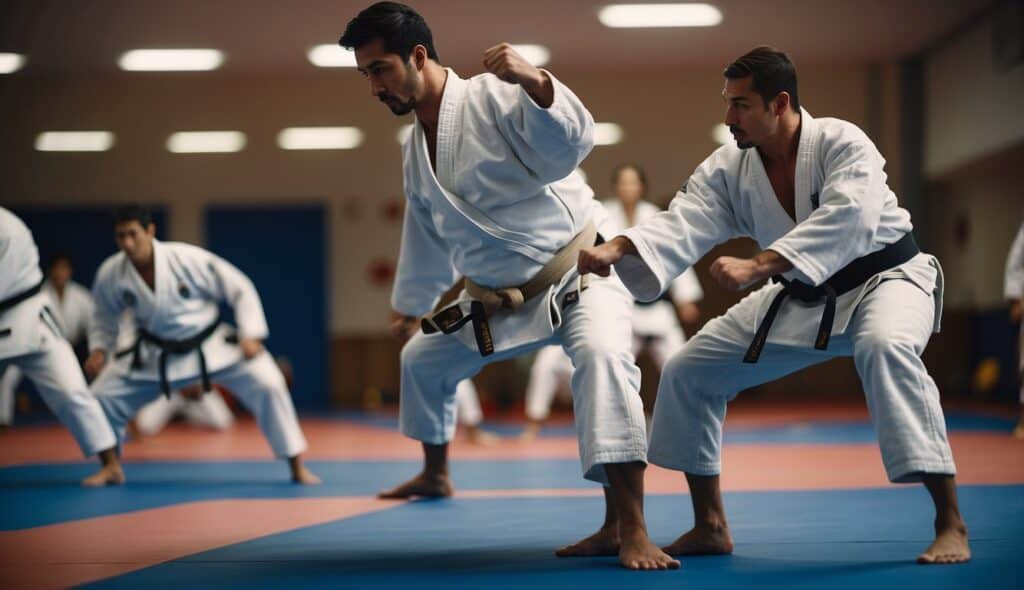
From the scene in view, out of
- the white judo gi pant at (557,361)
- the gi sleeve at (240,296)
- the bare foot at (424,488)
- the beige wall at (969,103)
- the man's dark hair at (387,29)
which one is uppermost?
the beige wall at (969,103)

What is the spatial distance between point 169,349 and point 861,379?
357 cm

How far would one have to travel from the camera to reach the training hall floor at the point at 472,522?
279cm

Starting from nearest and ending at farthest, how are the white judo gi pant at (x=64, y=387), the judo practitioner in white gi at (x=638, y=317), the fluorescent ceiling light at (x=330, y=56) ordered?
the white judo gi pant at (x=64, y=387) → the judo practitioner in white gi at (x=638, y=317) → the fluorescent ceiling light at (x=330, y=56)

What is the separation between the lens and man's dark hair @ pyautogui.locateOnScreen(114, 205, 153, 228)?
17.9 ft

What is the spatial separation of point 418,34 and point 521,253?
2.21ft

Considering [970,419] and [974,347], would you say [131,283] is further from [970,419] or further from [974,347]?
[974,347]

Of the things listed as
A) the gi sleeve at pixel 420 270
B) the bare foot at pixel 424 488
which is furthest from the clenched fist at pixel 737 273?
the bare foot at pixel 424 488

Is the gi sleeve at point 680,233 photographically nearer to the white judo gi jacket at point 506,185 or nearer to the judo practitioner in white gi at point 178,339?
the white judo gi jacket at point 506,185

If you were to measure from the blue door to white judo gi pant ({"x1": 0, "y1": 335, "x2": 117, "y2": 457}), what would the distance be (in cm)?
787

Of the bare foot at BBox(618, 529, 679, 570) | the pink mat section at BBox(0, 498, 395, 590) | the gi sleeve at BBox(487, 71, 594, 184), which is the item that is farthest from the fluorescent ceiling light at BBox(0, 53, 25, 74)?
the bare foot at BBox(618, 529, 679, 570)

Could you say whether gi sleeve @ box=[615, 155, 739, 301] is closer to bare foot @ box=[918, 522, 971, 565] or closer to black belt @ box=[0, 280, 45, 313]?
bare foot @ box=[918, 522, 971, 565]

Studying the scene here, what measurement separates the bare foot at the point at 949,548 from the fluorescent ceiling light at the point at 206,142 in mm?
10990

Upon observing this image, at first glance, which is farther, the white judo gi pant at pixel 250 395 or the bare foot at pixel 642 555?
the white judo gi pant at pixel 250 395

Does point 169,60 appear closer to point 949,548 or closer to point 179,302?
point 179,302
